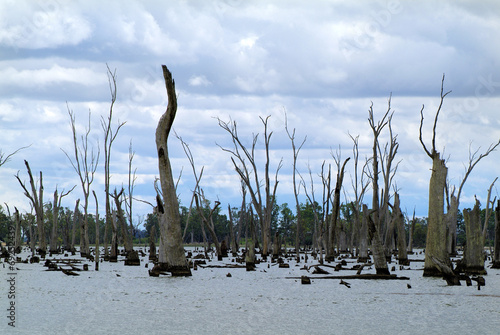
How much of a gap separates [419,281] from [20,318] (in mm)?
10667

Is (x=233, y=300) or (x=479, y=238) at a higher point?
(x=479, y=238)

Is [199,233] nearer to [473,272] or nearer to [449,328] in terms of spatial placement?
[473,272]

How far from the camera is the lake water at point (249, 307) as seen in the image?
8.74 metres

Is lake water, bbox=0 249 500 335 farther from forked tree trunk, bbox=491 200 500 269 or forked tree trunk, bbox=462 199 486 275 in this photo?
forked tree trunk, bbox=491 200 500 269

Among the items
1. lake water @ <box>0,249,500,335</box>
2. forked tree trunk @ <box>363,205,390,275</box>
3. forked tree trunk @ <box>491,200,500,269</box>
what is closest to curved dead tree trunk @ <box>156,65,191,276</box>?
lake water @ <box>0,249,500,335</box>

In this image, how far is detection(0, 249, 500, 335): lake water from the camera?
28.7ft

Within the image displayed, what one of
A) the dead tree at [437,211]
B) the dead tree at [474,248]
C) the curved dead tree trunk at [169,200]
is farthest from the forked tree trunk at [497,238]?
the curved dead tree trunk at [169,200]

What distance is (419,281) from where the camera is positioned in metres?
16.5

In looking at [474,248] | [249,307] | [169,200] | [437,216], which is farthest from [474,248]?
[249,307]

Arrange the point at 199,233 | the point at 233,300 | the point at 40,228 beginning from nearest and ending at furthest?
the point at 233,300 → the point at 40,228 → the point at 199,233

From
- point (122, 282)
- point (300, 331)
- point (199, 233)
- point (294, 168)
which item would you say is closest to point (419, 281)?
point (122, 282)

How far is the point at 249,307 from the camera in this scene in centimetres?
1105

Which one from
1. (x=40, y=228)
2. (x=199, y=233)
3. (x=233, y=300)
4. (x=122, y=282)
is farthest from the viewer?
(x=199, y=233)

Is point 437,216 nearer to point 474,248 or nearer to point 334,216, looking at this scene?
point 474,248
